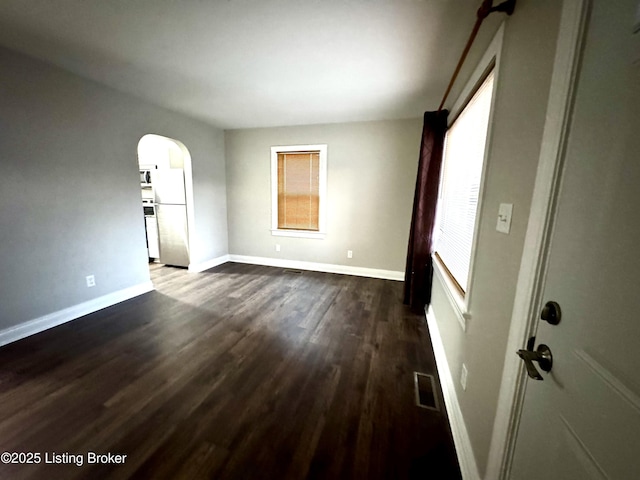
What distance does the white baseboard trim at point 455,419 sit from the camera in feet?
3.93

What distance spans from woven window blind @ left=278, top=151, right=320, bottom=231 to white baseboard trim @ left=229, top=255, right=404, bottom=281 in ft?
2.14

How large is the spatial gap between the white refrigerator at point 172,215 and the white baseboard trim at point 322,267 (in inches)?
37.5

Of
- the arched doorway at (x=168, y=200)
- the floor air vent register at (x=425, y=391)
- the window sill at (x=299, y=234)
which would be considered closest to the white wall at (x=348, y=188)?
the window sill at (x=299, y=234)

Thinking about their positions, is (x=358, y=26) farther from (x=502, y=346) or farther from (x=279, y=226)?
(x=279, y=226)

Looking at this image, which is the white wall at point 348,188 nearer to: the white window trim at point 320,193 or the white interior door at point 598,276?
the white window trim at point 320,193

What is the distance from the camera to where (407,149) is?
148 inches

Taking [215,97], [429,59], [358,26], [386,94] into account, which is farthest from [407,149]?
[215,97]

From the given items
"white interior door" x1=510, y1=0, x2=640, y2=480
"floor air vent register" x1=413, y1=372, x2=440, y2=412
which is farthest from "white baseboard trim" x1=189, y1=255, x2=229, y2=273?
"white interior door" x1=510, y1=0, x2=640, y2=480

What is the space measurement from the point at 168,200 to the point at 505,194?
4.64m

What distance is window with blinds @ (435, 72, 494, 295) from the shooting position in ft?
5.51

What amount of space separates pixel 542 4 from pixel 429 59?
51.3 inches

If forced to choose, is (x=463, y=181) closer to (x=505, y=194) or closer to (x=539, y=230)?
(x=505, y=194)

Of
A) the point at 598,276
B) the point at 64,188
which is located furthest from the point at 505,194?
the point at 64,188

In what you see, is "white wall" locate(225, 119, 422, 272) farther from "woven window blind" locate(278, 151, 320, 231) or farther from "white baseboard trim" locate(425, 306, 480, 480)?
"white baseboard trim" locate(425, 306, 480, 480)
